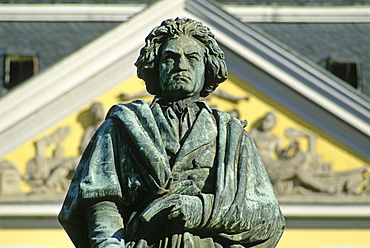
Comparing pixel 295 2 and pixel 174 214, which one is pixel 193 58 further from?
pixel 295 2

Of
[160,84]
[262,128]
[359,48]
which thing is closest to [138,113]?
[160,84]

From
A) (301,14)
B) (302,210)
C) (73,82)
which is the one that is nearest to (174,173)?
(302,210)

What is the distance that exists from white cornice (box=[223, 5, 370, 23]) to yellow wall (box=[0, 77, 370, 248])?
9.40 feet

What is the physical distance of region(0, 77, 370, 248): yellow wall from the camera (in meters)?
20.1

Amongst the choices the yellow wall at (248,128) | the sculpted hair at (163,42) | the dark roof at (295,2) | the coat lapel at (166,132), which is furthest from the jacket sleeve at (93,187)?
the dark roof at (295,2)

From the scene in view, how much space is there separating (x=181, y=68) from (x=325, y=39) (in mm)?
17770

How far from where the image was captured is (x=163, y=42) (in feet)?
18.0

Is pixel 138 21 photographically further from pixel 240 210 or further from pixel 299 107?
pixel 240 210

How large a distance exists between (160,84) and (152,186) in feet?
1.50

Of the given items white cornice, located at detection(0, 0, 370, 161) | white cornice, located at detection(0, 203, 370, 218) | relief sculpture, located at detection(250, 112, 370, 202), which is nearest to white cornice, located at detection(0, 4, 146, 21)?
white cornice, located at detection(0, 0, 370, 161)

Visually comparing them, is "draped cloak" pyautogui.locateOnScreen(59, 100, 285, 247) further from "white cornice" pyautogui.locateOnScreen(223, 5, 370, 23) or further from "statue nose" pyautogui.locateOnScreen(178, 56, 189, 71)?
"white cornice" pyautogui.locateOnScreen(223, 5, 370, 23)

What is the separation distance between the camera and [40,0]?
23688 millimetres

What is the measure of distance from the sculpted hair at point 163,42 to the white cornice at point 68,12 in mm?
17834

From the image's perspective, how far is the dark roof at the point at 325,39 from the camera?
74.4ft
